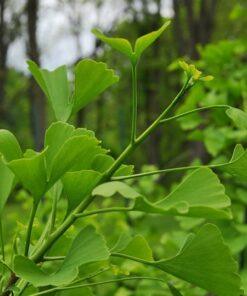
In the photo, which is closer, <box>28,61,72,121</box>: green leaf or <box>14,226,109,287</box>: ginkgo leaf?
<box>14,226,109,287</box>: ginkgo leaf

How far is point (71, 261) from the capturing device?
50cm

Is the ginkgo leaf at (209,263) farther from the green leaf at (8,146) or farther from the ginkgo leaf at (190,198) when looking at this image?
the green leaf at (8,146)

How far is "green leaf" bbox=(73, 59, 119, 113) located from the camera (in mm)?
582

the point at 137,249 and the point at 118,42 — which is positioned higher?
the point at 118,42

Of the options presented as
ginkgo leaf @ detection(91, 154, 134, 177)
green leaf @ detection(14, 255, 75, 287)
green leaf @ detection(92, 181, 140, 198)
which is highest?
green leaf @ detection(92, 181, 140, 198)

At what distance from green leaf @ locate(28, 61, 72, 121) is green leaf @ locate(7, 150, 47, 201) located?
4.2 inches

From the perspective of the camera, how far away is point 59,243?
2.08 feet

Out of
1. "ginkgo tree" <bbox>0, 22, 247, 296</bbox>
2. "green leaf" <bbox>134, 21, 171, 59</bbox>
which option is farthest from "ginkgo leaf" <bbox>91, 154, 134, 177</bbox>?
"green leaf" <bbox>134, 21, 171, 59</bbox>

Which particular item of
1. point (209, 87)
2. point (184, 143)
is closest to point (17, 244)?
point (209, 87)

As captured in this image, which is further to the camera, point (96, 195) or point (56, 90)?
point (56, 90)

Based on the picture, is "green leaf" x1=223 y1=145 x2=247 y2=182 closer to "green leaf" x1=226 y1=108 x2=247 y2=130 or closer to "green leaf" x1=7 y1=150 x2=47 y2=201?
"green leaf" x1=226 y1=108 x2=247 y2=130

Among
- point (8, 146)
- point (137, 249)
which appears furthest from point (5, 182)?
point (137, 249)

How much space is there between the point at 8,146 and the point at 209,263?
0.73ft

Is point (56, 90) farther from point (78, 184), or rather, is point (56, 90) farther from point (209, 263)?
point (209, 263)
